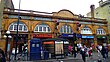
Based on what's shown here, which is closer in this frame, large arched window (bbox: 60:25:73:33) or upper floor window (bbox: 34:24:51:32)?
upper floor window (bbox: 34:24:51:32)

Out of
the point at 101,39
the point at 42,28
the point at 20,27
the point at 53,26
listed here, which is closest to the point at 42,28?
the point at 42,28

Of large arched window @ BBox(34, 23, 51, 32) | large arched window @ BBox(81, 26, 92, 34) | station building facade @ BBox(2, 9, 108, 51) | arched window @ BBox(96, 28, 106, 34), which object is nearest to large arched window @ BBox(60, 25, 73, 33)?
station building facade @ BBox(2, 9, 108, 51)

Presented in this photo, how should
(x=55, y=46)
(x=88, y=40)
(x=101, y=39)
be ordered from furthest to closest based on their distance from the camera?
1. (x=101, y=39)
2. (x=88, y=40)
3. (x=55, y=46)

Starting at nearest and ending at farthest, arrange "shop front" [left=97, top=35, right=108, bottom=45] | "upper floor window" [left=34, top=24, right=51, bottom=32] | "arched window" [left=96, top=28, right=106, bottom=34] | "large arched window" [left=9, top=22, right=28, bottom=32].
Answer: "large arched window" [left=9, top=22, right=28, bottom=32], "upper floor window" [left=34, top=24, right=51, bottom=32], "shop front" [left=97, top=35, right=108, bottom=45], "arched window" [left=96, top=28, right=106, bottom=34]

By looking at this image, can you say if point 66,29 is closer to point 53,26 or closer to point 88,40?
point 53,26

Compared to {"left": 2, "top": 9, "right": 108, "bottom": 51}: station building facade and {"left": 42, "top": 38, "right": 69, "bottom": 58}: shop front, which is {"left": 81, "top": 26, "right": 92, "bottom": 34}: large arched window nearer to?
{"left": 2, "top": 9, "right": 108, "bottom": 51}: station building facade

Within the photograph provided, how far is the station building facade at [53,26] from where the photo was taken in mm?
27484

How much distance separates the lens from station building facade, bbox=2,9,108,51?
27484mm

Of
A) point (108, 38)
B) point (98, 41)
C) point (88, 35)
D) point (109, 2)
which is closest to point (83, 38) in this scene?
point (88, 35)

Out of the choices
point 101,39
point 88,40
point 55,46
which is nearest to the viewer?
point 55,46

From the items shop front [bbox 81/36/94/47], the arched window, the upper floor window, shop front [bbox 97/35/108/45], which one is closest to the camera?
the upper floor window

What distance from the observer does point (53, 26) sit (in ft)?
100

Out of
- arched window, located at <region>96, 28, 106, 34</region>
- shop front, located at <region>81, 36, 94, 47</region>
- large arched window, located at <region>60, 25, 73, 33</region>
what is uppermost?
large arched window, located at <region>60, 25, 73, 33</region>

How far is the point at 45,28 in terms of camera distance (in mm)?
29984
